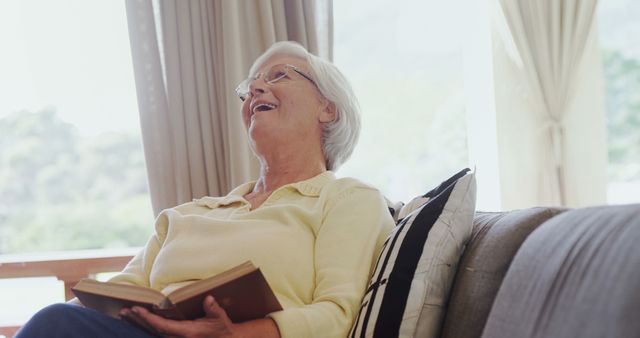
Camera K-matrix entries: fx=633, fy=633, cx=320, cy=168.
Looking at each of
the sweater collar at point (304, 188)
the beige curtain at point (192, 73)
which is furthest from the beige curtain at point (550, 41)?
the sweater collar at point (304, 188)

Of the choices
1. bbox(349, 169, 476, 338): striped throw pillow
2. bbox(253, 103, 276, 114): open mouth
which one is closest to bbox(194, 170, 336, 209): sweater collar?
bbox(253, 103, 276, 114): open mouth

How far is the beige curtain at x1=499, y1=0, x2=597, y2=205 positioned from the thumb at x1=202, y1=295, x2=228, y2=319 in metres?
2.14

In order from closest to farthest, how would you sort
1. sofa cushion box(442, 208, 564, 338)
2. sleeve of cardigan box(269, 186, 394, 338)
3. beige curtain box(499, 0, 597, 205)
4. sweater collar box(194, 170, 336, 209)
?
sofa cushion box(442, 208, 564, 338)
sleeve of cardigan box(269, 186, 394, 338)
sweater collar box(194, 170, 336, 209)
beige curtain box(499, 0, 597, 205)

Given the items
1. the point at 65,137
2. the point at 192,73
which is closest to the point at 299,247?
the point at 192,73

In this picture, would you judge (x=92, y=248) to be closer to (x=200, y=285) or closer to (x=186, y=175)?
(x=186, y=175)

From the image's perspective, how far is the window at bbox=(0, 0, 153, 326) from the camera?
294 cm

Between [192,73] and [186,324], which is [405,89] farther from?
[186,324]

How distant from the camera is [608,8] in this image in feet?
9.94

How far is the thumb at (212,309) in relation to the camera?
1.13 meters

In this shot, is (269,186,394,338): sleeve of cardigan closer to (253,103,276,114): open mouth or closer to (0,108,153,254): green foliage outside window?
(253,103,276,114): open mouth

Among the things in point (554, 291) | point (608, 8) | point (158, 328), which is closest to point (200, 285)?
point (158, 328)

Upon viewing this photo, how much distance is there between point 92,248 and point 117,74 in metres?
0.83

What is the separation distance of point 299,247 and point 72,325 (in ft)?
1.78

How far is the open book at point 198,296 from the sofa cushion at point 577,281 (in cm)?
43
